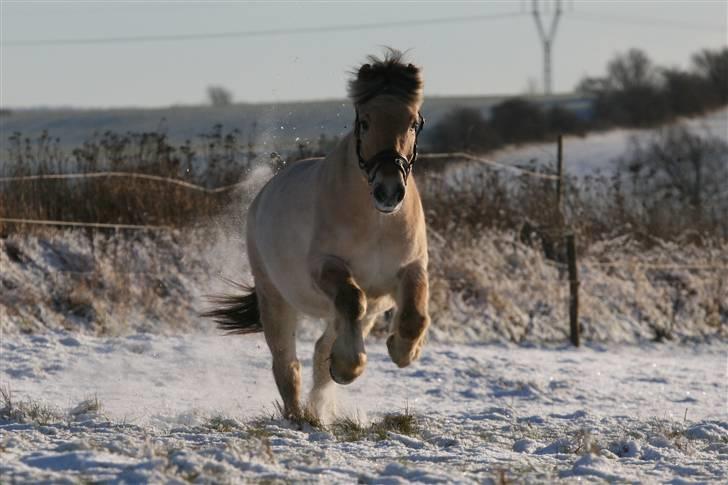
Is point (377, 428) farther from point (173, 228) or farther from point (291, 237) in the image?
point (173, 228)

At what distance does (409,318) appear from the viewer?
6703 mm

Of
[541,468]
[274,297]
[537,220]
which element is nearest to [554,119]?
[537,220]

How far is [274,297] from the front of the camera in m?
8.26

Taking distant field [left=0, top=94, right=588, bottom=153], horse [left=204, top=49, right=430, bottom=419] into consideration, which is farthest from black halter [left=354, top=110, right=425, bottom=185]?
distant field [left=0, top=94, right=588, bottom=153]

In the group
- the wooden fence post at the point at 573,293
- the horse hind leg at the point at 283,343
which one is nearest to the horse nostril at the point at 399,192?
the horse hind leg at the point at 283,343

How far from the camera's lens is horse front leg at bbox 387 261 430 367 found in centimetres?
671

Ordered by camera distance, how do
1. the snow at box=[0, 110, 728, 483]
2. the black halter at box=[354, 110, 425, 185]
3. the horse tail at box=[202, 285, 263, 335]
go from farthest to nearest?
the horse tail at box=[202, 285, 263, 335]
the black halter at box=[354, 110, 425, 185]
the snow at box=[0, 110, 728, 483]

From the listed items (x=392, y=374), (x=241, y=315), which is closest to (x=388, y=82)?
(x=241, y=315)

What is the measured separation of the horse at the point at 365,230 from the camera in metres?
6.57

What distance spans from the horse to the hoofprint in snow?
0.57 metres

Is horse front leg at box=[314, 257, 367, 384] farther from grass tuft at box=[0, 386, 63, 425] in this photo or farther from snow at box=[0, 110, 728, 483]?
grass tuft at box=[0, 386, 63, 425]

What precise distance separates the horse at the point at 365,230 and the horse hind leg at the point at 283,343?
0.87 feet

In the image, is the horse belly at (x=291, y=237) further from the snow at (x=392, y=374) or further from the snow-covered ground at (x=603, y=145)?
the snow-covered ground at (x=603, y=145)

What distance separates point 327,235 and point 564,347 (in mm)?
7417
